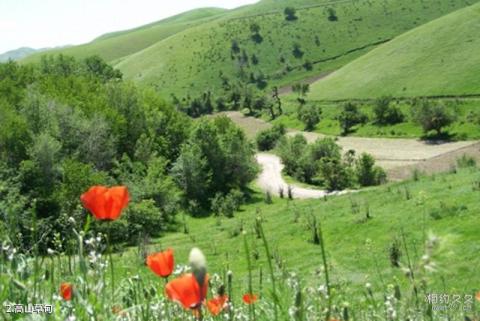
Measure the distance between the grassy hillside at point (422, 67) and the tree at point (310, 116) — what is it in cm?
884

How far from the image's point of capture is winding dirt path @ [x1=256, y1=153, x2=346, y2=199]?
206ft

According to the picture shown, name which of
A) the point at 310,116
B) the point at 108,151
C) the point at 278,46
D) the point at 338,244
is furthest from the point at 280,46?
the point at 338,244

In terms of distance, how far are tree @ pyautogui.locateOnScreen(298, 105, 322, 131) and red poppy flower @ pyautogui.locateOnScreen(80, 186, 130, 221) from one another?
106325mm

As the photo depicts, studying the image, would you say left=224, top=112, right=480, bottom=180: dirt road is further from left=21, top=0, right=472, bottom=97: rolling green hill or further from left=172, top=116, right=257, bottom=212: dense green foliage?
left=21, top=0, right=472, bottom=97: rolling green hill

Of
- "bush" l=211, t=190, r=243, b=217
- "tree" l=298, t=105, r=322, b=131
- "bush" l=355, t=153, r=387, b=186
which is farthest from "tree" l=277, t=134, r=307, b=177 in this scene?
"tree" l=298, t=105, r=322, b=131

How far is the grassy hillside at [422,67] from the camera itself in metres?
104

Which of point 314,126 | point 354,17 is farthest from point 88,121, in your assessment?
point 354,17

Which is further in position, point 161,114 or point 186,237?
point 161,114

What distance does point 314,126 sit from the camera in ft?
356

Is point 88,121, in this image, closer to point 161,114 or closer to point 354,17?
point 161,114

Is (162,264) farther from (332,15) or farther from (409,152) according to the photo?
(332,15)

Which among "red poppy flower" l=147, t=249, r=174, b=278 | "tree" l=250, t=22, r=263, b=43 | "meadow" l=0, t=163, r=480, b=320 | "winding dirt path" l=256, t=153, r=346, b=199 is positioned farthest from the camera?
"tree" l=250, t=22, r=263, b=43

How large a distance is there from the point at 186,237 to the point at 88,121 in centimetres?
1744

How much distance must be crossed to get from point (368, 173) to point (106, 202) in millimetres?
63938
